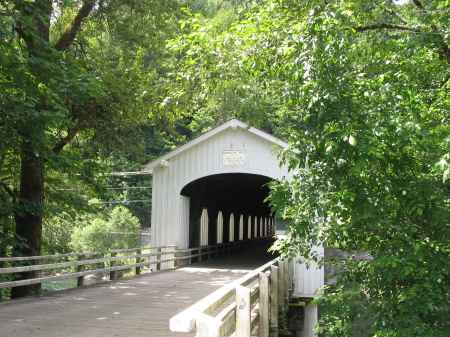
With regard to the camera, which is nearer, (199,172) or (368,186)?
(368,186)

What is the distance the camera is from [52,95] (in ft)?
30.1

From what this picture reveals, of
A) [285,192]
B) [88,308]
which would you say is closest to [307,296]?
[88,308]

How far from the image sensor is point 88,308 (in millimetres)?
7402

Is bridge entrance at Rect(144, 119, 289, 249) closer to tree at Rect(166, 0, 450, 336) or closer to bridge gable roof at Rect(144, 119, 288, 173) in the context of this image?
bridge gable roof at Rect(144, 119, 288, 173)

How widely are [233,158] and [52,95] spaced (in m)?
5.72

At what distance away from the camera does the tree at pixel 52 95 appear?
8219mm

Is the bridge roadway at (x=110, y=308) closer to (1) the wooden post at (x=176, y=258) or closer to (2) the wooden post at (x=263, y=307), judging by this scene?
(2) the wooden post at (x=263, y=307)

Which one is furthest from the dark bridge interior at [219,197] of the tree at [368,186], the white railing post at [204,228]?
the tree at [368,186]

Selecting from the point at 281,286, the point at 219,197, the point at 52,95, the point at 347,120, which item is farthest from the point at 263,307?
the point at 219,197

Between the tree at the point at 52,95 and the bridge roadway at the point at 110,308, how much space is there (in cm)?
116

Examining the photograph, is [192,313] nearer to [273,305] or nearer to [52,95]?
[273,305]

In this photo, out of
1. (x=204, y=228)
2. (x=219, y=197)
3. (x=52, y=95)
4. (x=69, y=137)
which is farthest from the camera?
(x=219, y=197)

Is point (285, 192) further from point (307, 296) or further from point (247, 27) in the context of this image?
point (307, 296)

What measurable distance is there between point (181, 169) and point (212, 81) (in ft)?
23.6
